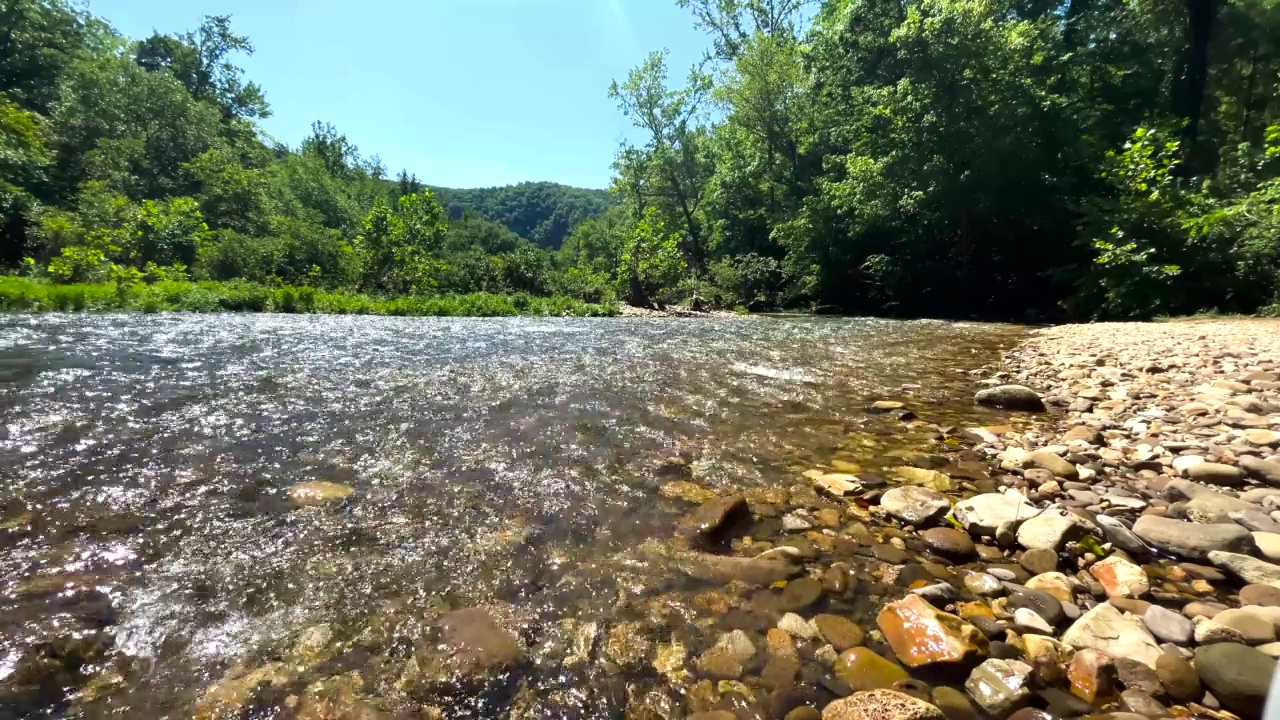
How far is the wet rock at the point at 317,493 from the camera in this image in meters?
3.73

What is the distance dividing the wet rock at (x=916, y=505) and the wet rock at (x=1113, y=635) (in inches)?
42.5

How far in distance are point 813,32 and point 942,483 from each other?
37070 millimetres

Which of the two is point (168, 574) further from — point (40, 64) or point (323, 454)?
point (40, 64)

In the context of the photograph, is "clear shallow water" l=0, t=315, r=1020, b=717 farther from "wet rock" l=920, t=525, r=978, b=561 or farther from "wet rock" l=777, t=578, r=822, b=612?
"wet rock" l=920, t=525, r=978, b=561

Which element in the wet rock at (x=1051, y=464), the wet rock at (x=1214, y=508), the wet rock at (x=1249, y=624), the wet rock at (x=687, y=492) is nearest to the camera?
the wet rock at (x=1249, y=624)

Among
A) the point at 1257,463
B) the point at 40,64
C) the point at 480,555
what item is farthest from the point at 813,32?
the point at 40,64

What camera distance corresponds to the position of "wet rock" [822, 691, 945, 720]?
193cm

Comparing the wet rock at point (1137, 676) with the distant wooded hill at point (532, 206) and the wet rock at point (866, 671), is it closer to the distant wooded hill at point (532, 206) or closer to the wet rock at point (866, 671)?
the wet rock at point (866, 671)

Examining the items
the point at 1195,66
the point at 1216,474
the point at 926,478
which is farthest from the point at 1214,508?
the point at 1195,66

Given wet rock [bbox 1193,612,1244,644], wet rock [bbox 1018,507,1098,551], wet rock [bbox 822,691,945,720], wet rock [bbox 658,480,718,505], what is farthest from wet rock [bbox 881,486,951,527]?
wet rock [bbox 822,691,945,720]

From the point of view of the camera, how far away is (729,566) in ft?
10.3

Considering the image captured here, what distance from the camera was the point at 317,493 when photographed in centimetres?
385

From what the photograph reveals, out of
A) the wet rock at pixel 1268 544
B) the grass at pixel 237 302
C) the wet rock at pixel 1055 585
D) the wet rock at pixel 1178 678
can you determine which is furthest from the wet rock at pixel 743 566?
the grass at pixel 237 302

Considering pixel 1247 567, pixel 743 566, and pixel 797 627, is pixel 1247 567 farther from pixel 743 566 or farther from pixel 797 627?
pixel 743 566
